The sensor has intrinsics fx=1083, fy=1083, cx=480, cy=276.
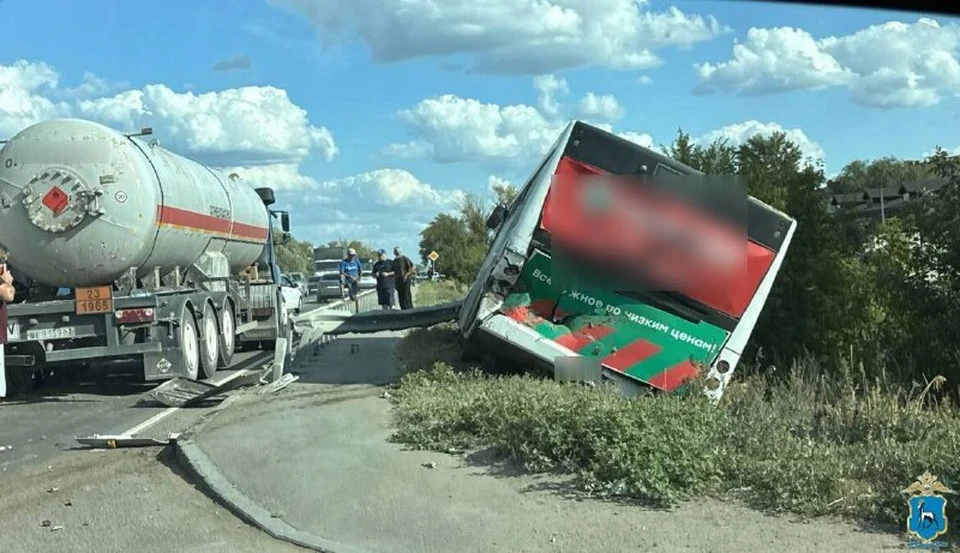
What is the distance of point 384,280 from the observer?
91.4 feet

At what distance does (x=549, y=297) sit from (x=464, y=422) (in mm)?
2246

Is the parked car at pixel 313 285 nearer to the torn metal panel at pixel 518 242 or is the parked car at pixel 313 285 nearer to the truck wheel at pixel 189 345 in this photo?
the truck wheel at pixel 189 345

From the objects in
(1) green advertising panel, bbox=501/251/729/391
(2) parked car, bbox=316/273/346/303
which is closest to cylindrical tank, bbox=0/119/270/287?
(1) green advertising panel, bbox=501/251/729/391

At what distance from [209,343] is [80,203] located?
10.4 ft

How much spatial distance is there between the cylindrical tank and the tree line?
23.6 ft

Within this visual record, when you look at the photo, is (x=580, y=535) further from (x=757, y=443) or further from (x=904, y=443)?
(x=904, y=443)

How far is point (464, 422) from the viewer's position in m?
8.88

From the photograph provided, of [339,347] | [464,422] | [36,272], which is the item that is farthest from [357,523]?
[339,347]

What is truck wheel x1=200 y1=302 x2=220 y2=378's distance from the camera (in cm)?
1524

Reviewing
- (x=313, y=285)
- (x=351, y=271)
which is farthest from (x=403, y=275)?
(x=313, y=285)

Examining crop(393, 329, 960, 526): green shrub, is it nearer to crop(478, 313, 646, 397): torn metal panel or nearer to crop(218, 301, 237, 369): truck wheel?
crop(478, 313, 646, 397): torn metal panel

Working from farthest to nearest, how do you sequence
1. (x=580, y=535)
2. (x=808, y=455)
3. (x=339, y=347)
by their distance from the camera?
1. (x=339, y=347)
2. (x=808, y=455)
3. (x=580, y=535)

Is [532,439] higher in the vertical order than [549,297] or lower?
lower

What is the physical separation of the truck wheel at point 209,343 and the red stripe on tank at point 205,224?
4.11 feet
